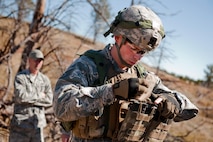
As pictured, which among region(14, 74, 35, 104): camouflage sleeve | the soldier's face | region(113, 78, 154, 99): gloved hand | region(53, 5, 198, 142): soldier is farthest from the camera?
the soldier's face

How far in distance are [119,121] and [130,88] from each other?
1.22ft

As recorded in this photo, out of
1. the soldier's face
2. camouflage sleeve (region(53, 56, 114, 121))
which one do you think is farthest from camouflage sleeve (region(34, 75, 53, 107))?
camouflage sleeve (region(53, 56, 114, 121))

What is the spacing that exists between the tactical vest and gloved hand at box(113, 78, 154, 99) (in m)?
0.24

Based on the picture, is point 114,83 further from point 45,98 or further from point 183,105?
point 45,98

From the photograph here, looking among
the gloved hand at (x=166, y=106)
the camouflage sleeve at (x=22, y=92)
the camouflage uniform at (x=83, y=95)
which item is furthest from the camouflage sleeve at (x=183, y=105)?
the camouflage sleeve at (x=22, y=92)

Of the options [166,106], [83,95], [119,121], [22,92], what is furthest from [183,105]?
[22,92]

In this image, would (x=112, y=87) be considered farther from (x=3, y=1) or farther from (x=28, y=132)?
(x=3, y=1)

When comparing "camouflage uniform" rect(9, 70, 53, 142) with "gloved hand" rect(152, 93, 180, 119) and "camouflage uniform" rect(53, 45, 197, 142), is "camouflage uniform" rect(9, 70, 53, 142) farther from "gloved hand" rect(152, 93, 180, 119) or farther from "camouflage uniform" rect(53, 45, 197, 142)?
"gloved hand" rect(152, 93, 180, 119)

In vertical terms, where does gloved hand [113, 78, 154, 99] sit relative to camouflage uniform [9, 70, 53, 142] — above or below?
above

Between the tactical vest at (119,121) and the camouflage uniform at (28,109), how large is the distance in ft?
10.0

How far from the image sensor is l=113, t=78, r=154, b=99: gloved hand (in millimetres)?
1563

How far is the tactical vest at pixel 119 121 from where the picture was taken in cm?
185

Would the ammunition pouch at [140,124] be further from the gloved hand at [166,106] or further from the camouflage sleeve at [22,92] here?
the camouflage sleeve at [22,92]

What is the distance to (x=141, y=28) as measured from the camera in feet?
6.06
